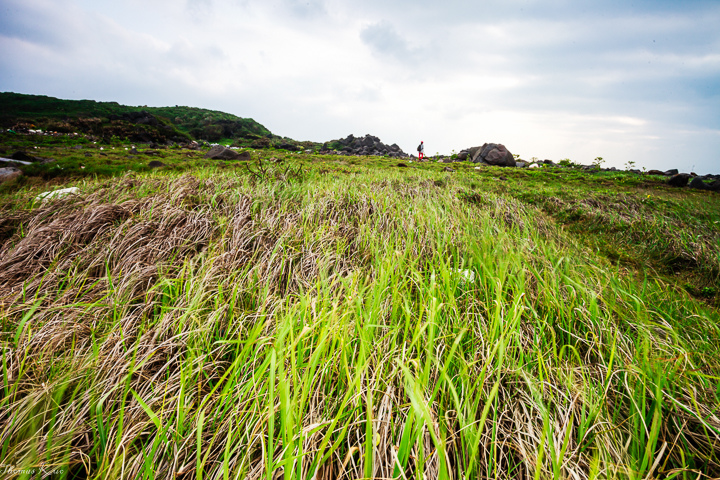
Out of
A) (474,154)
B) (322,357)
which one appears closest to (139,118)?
(474,154)

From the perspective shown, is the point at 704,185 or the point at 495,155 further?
the point at 495,155

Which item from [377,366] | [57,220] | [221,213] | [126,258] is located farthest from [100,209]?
[377,366]

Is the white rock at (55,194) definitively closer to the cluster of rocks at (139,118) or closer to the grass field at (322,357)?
the grass field at (322,357)

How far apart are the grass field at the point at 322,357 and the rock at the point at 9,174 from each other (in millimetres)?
5003

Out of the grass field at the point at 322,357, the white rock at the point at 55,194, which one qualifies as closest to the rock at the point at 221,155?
the white rock at the point at 55,194

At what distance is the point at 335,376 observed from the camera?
119 centimetres

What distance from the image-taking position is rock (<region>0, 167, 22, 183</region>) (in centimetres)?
575

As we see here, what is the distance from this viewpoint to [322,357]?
1.22m

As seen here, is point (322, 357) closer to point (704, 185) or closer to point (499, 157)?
point (704, 185)

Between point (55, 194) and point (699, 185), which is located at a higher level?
point (699, 185)

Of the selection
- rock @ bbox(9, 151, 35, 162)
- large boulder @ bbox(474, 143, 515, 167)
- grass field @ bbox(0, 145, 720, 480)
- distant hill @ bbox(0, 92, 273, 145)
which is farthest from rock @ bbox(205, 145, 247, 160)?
large boulder @ bbox(474, 143, 515, 167)

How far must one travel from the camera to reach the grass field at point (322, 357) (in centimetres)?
94

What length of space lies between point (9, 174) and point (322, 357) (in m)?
9.35

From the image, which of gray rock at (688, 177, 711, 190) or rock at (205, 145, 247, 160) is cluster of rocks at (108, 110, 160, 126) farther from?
gray rock at (688, 177, 711, 190)
